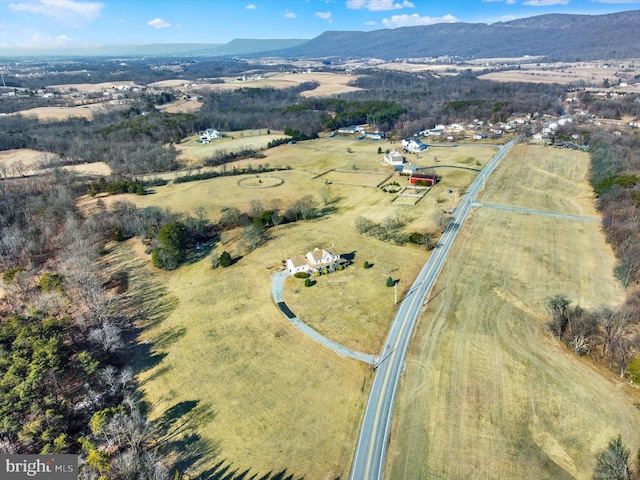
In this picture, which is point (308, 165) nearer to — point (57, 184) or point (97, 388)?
point (57, 184)

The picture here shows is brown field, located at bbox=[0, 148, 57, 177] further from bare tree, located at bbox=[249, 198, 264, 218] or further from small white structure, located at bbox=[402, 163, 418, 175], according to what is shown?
small white structure, located at bbox=[402, 163, 418, 175]

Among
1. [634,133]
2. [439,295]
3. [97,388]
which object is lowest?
[97,388]

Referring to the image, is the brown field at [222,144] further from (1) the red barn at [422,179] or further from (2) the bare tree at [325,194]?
(1) the red barn at [422,179]

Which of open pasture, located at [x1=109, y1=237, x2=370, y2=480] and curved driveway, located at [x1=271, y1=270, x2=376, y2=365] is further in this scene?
curved driveway, located at [x1=271, y1=270, x2=376, y2=365]

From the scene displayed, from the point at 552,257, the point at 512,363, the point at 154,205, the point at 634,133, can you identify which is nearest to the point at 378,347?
the point at 512,363

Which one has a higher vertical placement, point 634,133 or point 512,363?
point 634,133

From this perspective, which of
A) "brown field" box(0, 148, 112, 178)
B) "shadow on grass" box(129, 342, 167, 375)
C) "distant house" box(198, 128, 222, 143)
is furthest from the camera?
"distant house" box(198, 128, 222, 143)

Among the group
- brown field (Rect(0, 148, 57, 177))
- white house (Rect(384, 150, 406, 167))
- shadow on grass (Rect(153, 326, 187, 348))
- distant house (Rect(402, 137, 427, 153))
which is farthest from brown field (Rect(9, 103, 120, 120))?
shadow on grass (Rect(153, 326, 187, 348))
